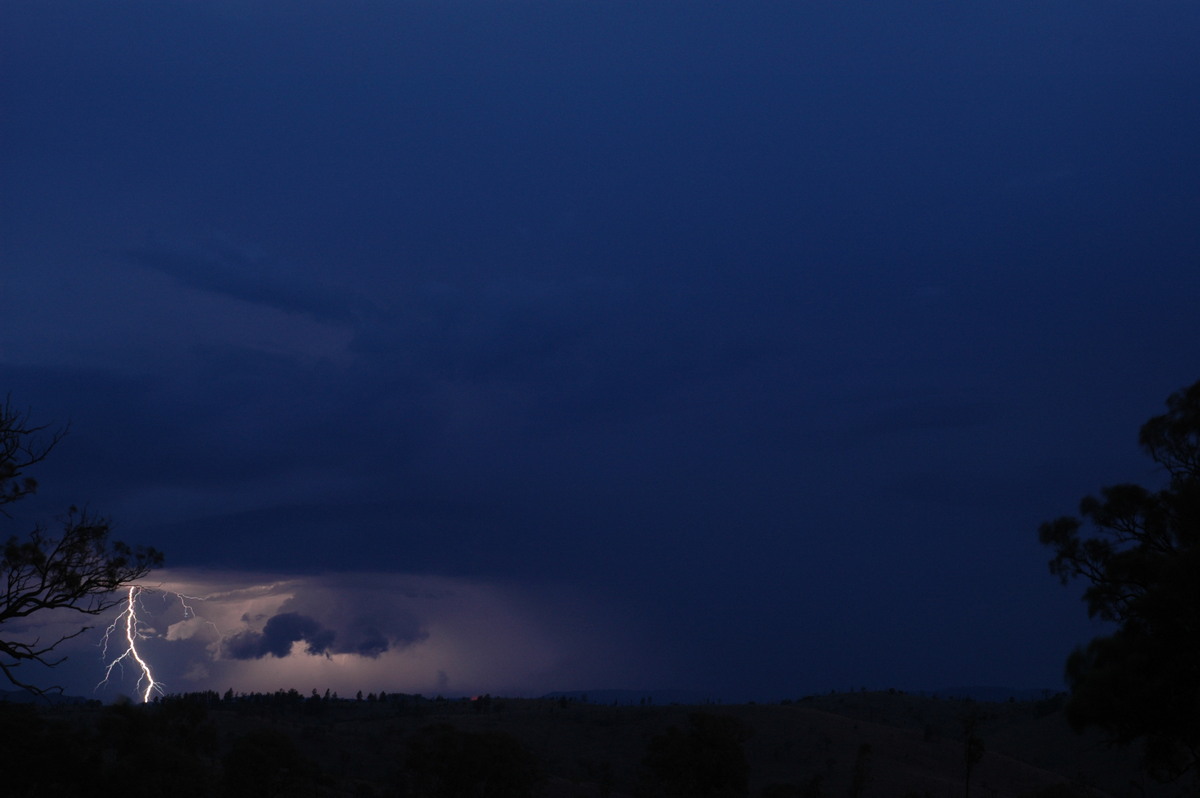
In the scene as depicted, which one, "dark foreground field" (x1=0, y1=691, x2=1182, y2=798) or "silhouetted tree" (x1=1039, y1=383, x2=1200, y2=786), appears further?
"dark foreground field" (x1=0, y1=691, x2=1182, y2=798)

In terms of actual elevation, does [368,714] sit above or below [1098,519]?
below

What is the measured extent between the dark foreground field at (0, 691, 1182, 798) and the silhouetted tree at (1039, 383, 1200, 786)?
11.6 metres

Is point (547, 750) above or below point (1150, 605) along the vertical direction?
below

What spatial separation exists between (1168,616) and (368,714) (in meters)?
65.3

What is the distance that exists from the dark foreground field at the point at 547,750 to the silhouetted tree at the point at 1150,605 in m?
11.6

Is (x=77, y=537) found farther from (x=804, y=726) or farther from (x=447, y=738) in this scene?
(x=804, y=726)

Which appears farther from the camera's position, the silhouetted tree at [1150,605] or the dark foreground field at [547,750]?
the dark foreground field at [547,750]

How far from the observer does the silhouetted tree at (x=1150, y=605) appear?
24656mm

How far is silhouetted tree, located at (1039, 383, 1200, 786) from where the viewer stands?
24656mm

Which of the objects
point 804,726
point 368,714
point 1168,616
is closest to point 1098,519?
point 1168,616

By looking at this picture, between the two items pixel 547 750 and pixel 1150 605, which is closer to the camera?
pixel 1150 605

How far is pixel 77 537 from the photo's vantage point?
77.2 ft

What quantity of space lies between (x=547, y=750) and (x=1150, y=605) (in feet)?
155

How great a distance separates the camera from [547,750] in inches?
2557
